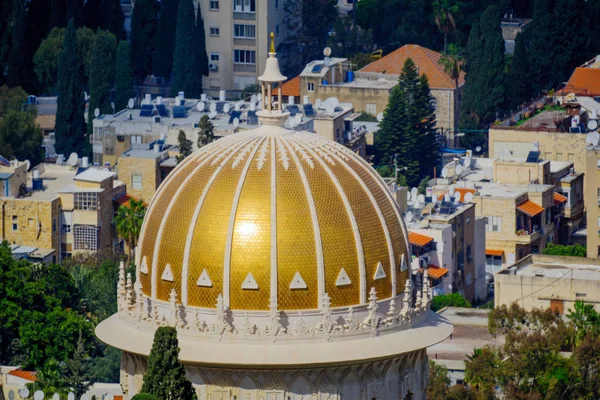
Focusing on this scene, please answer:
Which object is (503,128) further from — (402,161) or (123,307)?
(123,307)

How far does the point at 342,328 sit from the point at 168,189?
7.61 m

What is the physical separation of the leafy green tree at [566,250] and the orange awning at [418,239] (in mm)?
7782

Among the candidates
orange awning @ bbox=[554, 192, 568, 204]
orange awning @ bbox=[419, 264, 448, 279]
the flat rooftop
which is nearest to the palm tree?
orange awning @ bbox=[419, 264, 448, 279]

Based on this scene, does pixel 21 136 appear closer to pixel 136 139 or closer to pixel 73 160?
pixel 136 139

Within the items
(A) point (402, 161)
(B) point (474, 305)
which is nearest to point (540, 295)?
(B) point (474, 305)

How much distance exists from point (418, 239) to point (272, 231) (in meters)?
64.0

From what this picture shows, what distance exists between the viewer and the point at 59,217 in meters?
170

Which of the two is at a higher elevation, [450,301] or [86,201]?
[86,201]

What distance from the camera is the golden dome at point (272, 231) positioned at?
9825cm

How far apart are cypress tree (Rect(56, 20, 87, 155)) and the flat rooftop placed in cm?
4382

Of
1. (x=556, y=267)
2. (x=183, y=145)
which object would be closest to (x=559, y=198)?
(x=183, y=145)

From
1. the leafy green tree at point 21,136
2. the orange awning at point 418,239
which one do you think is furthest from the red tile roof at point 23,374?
the leafy green tree at point 21,136

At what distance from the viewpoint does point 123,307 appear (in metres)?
102

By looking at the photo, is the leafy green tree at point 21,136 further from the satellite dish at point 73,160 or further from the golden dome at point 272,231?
the golden dome at point 272,231
